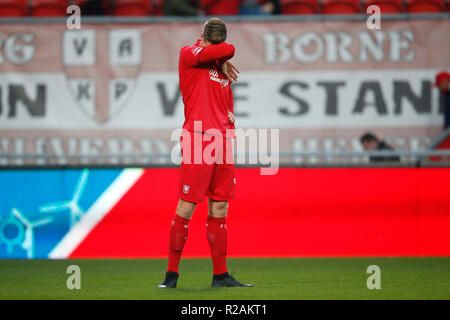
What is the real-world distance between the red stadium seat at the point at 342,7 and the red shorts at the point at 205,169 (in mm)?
5541

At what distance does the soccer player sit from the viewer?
204 inches

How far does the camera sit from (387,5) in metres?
10.4

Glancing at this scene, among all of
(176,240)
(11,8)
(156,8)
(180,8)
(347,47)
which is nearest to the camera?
(176,240)

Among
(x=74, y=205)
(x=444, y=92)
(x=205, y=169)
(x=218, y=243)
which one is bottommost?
(x=74, y=205)

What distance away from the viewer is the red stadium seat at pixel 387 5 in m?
10.3

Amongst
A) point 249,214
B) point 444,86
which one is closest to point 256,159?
point 249,214

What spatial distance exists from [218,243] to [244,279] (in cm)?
77

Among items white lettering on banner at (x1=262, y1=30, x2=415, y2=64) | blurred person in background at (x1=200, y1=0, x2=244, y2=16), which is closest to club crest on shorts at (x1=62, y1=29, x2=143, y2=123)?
blurred person in background at (x1=200, y1=0, x2=244, y2=16)

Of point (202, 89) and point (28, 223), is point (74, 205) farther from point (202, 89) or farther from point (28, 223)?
point (202, 89)

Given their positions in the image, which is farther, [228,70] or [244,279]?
[244,279]

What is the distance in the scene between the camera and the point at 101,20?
9453mm

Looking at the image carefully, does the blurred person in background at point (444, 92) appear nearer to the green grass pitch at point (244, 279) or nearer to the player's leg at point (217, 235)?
the green grass pitch at point (244, 279)

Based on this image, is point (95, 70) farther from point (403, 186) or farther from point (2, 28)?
point (403, 186)

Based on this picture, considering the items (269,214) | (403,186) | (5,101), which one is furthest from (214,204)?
(5,101)
